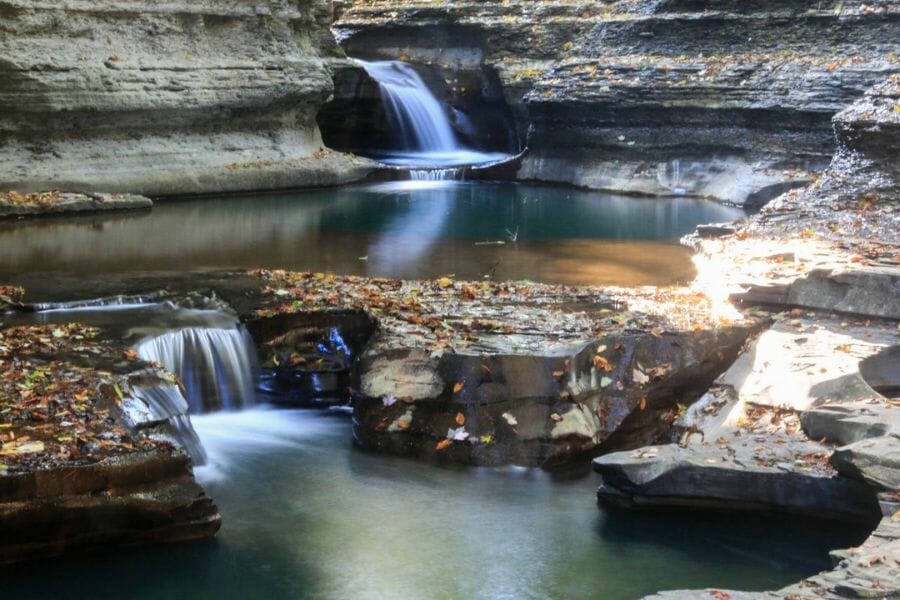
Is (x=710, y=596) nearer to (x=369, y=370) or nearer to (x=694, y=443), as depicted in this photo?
(x=694, y=443)

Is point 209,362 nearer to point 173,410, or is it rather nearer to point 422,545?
point 173,410

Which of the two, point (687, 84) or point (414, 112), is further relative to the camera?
point (414, 112)

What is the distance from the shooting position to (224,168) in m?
21.5

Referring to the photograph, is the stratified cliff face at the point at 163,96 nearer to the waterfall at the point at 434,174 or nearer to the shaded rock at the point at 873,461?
the waterfall at the point at 434,174

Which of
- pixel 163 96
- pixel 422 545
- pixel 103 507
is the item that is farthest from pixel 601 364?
pixel 163 96

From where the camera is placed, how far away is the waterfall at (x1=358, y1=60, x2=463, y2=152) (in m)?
26.8

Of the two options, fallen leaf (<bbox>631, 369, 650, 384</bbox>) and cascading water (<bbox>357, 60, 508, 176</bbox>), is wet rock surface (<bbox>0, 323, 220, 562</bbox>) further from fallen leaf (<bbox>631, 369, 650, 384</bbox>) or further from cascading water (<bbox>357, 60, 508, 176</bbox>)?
cascading water (<bbox>357, 60, 508, 176</bbox>)

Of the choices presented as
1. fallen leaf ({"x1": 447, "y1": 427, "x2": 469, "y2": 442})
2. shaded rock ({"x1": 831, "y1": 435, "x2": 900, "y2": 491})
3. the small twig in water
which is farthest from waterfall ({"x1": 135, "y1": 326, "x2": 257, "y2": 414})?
shaded rock ({"x1": 831, "y1": 435, "x2": 900, "y2": 491})

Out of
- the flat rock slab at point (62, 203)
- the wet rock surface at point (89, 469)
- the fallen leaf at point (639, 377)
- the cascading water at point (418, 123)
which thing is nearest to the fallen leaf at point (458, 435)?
the fallen leaf at point (639, 377)

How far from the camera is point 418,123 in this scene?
26953 mm

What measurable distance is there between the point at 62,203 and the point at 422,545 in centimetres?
1269

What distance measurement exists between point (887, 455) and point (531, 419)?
8.51ft

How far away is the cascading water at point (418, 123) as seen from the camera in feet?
87.5

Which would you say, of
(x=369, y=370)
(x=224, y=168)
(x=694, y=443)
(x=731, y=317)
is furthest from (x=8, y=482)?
(x=224, y=168)
